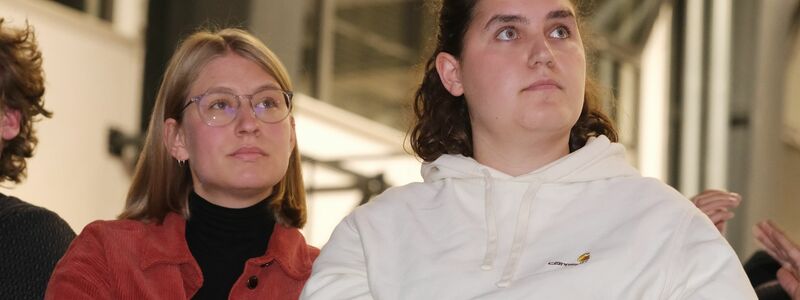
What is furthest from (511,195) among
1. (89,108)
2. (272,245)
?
(89,108)

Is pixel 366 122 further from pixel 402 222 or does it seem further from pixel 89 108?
pixel 402 222

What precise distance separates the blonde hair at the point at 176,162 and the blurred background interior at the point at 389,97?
10.8ft

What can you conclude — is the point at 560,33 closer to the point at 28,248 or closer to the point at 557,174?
the point at 557,174

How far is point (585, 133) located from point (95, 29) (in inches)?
200

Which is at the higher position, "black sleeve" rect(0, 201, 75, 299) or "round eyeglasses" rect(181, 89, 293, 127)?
"round eyeglasses" rect(181, 89, 293, 127)

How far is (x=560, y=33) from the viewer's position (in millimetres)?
2656

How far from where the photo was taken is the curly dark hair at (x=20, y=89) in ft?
11.2

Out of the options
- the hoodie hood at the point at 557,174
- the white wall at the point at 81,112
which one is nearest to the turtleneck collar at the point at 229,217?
the hoodie hood at the point at 557,174

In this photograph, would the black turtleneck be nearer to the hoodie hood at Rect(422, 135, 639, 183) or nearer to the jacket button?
the jacket button

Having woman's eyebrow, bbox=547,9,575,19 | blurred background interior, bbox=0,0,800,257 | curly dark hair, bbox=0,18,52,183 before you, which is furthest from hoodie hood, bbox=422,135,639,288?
blurred background interior, bbox=0,0,800,257

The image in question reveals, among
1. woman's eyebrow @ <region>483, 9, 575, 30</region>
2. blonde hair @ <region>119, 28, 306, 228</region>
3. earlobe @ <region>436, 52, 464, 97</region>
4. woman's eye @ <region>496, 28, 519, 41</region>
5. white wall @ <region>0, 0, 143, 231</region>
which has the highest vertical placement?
woman's eyebrow @ <region>483, 9, 575, 30</region>

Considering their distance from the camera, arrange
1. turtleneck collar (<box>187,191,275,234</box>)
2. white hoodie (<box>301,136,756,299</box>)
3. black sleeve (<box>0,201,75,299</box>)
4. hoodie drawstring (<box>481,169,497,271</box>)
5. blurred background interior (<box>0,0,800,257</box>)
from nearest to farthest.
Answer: white hoodie (<box>301,136,756,299</box>) < hoodie drawstring (<box>481,169,497,271</box>) < turtleneck collar (<box>187,191,275,234</box>) < black sleeve (<box>0,201,75,299</box>) < blurred background interior (<box>0,0,800,257</box>)

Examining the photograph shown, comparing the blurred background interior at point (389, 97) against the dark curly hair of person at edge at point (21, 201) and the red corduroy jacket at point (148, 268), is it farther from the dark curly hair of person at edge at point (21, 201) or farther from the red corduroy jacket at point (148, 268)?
the red corduroy jacket at point (148, 268)

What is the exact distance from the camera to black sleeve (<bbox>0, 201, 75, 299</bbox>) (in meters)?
3.20
